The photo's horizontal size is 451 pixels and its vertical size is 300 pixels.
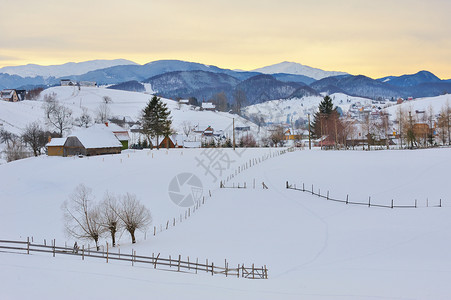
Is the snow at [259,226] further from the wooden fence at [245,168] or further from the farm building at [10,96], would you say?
the farm building at [10,96]

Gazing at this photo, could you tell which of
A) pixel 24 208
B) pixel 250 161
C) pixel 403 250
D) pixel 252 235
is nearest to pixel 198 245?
pixel 252 235

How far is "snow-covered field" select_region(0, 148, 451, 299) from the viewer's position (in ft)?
61.9

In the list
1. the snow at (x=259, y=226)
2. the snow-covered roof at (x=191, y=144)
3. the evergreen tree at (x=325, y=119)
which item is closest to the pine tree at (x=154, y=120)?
the snow at (x=259, y=226)

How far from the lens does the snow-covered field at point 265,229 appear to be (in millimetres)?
18859

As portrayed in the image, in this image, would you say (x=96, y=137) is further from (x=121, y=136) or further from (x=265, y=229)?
(x=265, y=229)

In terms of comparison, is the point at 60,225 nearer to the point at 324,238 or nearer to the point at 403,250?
the point at 324,238

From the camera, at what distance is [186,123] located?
151375mm

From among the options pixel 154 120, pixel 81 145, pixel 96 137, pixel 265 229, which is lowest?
pixel 265 229

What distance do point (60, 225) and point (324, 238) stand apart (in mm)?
25643

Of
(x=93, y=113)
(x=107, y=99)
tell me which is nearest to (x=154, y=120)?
(x=93, y=113)

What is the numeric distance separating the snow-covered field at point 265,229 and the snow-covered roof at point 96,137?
14.3ft

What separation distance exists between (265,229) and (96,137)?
45617mm

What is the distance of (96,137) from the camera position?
67812mm

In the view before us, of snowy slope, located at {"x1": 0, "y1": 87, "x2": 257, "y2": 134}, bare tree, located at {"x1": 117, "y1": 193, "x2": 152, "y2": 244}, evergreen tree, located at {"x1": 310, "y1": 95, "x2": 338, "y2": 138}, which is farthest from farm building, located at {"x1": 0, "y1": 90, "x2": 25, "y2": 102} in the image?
bare tree, located at {"x1": 117, "y1": 193, "x2": 152, "y2": 244}
